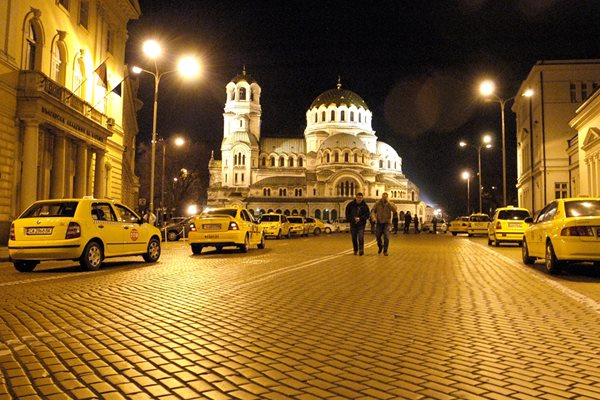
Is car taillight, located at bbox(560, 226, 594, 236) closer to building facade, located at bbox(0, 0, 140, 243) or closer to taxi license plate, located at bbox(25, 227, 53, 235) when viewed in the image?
taxi license plate, located at bbox(25, 227, 53, 235)

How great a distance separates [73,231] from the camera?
1176cm

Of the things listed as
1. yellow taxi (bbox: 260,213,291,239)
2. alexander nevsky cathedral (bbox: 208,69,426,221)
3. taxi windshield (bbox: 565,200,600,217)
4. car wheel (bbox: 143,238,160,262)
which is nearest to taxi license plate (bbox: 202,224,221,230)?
car wheel (bbox: 143,238,160,262)

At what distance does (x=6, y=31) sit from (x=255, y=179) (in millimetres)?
83968

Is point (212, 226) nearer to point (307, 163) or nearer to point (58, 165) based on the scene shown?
point (58, 165)

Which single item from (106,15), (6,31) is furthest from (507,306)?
(106,15)

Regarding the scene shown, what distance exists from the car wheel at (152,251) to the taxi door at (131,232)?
0.32 meters

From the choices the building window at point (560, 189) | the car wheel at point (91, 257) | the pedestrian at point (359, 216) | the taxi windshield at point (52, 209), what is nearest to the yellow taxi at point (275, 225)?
the pedestrian at point (359, 216)

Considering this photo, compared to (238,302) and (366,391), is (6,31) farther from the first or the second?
(366,391)

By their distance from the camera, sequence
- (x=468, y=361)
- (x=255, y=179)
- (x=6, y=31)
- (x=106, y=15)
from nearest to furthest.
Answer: (x=468, y=361) < (x=6, y=31) < (x=106, y=15) < (x=255, y=179)

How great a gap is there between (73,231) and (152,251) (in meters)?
3.50

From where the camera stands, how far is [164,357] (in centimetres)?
465

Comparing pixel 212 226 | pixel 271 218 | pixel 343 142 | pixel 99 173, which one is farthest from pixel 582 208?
pixel 343 142

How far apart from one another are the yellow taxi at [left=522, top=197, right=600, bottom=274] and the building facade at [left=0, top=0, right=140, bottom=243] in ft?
63.9

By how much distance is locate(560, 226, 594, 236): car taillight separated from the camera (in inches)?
427
